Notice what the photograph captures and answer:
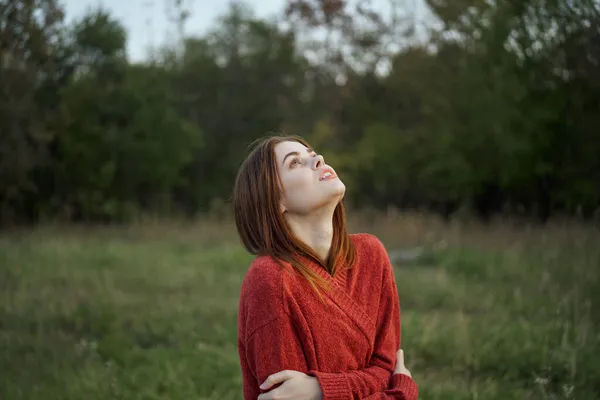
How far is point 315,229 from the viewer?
2156 mm

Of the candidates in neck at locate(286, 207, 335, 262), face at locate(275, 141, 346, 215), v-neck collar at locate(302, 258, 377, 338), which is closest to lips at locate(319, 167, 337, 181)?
face at locate(275, 141, 346, 215)

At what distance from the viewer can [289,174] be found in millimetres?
2107

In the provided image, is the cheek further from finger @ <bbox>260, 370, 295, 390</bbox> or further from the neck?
finger @ <bbox>260, 370, 295, 390</bbox>

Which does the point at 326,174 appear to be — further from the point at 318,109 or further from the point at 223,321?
the point at 318,109

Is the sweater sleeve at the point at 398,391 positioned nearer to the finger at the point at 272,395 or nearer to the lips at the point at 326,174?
the finger at the point at 272,395

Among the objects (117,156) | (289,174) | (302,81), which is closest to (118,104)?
(117,156)

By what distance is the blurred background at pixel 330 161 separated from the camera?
467 cm

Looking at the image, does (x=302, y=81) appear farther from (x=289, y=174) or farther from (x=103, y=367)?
(x=289, y=174)

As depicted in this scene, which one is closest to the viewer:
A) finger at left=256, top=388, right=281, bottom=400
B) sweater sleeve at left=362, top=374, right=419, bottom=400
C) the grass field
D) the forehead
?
finger at left=256, top=388, right=281, bottom=400

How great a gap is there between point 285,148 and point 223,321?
13.3ft

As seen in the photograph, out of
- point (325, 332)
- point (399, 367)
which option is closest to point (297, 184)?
point (325, 332)

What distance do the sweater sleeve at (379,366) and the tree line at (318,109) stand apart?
19.5ft

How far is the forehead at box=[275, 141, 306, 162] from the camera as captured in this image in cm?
215

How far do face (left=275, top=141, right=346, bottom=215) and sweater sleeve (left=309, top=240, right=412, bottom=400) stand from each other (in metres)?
0.32
